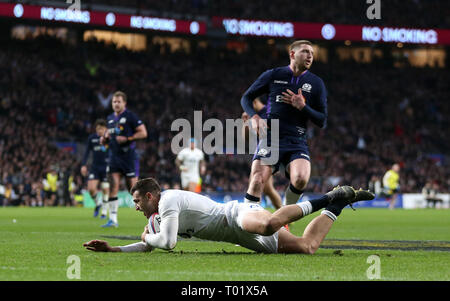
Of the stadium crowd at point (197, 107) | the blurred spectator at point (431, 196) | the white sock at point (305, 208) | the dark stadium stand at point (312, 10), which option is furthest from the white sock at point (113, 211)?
the dark stadium stand at point (312, 10)

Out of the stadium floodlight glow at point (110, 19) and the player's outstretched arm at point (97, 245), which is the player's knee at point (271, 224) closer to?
the player's outstretched arm at point (97, 245)

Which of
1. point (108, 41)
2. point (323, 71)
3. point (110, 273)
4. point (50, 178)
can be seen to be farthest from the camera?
point (323, 71)

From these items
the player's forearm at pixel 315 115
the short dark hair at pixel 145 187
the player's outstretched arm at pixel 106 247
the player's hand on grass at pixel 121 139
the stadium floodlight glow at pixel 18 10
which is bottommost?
the player's outstretched arm at pixel 106 247

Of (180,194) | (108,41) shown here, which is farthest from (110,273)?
(108,41)

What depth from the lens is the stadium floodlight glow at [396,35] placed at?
41.2 metres

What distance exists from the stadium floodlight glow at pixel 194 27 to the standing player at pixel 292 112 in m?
29.1

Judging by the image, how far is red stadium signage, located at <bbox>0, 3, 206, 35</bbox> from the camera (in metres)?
33.6

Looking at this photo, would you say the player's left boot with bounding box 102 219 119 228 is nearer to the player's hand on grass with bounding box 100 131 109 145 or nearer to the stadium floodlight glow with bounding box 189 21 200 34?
the player's hand on grass with bounding box 100 131 109 145

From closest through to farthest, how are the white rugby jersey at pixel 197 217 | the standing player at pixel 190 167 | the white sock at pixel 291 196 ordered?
the white rugby jersey at pixel 197 217, the white sock at pixel 291 196, the standing player at pixel 190 167

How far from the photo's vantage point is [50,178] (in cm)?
2888

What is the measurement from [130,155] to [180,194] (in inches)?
260

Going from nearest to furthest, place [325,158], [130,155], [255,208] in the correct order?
[255,208]
[130,155]
[325,158]

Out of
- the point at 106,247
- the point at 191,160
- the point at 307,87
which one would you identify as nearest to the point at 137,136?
the point at 307,87
